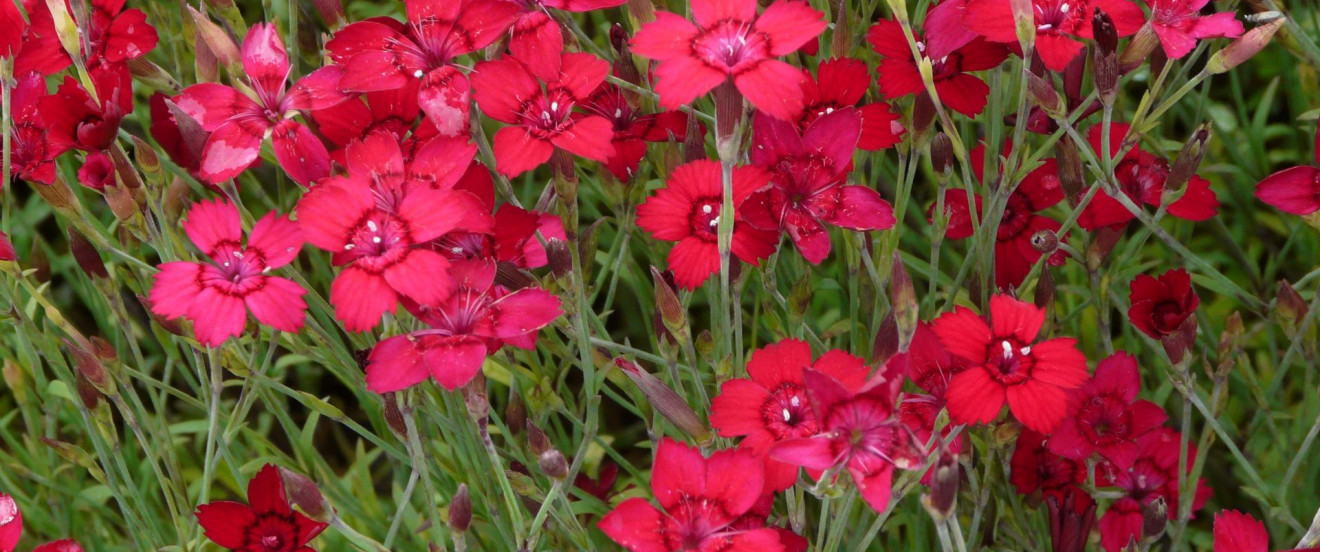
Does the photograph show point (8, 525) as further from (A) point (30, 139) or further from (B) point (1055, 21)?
(B) point (1055, 21)

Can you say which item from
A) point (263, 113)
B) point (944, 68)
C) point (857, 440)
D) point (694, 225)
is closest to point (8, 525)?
point (263, 113)

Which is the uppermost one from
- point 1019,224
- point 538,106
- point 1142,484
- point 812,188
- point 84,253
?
point 538,106

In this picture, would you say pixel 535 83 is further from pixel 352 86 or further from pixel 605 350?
pixel 605 350

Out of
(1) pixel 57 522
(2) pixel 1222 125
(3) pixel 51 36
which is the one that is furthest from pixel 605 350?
(2) pixel 1222 125

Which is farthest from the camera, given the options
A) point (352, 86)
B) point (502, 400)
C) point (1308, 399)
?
point (502, 400)

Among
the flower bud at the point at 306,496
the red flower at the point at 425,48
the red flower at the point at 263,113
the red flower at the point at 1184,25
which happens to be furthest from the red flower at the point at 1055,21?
the flower bud at the point at 306,496

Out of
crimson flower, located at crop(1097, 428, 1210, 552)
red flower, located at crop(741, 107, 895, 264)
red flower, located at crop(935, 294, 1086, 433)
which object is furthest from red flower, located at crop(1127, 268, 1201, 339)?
red flower, located at crop(741, 107, 895, 264)
